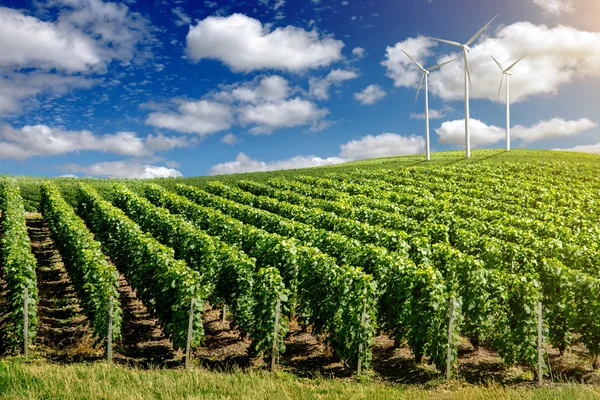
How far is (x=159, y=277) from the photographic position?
53.5 ft

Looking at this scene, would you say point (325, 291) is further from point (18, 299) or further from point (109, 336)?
point (18, 299)


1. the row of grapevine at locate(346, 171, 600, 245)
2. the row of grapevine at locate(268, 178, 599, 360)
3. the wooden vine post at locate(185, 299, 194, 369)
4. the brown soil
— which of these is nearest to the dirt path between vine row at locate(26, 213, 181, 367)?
the brown soil

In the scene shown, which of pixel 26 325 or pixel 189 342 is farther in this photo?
pixel 26 325

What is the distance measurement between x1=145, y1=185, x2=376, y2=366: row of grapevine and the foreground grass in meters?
1.33

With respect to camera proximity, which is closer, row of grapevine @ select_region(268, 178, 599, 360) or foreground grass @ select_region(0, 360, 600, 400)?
foreground grass @ select_region(0, 360, 600, 400)

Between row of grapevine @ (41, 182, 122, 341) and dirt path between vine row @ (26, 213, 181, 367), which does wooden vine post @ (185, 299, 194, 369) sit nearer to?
dirt path between vine row @ (26, 213, 181, 367)

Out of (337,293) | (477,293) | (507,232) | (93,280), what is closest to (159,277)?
(93,280)

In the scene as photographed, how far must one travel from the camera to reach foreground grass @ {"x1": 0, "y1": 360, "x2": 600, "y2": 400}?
34.0 feet

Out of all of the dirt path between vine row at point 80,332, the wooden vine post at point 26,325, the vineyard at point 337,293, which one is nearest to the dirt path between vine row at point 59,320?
the dirt path between vine row at point 80,332

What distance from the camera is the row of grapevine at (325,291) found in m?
13.3

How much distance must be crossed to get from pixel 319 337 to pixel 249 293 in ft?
10.1

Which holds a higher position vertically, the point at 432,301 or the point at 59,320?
the point at 432,301

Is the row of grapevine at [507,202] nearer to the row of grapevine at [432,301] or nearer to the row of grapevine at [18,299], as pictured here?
the row of grapevine at [432,301]

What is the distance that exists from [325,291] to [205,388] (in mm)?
5631
